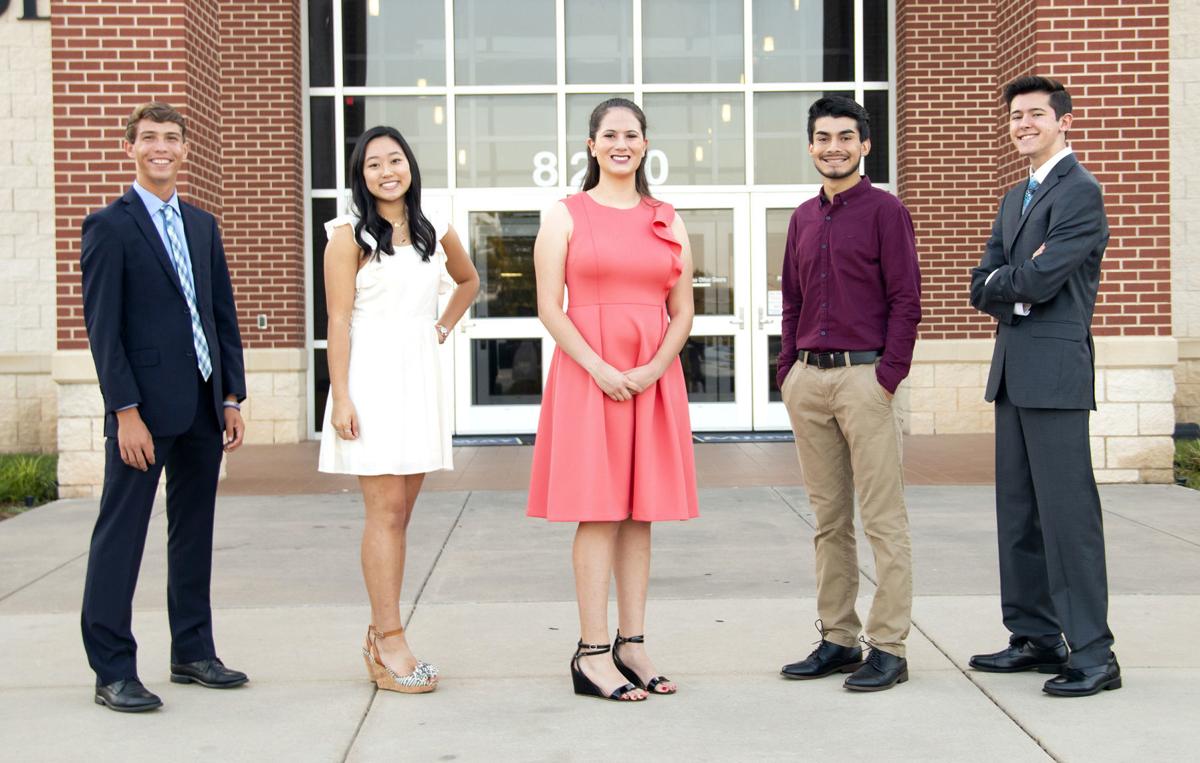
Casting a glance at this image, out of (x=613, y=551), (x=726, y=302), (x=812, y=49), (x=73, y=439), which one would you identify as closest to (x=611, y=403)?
(x=613, y=551)

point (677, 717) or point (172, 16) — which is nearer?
point (677, 717)

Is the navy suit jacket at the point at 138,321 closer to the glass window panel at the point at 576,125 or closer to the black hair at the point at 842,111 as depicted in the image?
the black hair at the point at 842,111

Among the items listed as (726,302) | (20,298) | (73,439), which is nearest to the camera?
(73,439)

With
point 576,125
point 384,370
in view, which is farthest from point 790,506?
point 576,125

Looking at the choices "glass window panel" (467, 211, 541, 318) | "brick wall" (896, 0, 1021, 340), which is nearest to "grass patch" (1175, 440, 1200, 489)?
"brick wall" (896, 0, 1021, 340)

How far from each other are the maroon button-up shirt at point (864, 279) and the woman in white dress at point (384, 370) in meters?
1.37

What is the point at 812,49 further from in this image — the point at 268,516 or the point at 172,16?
the point at 268,516

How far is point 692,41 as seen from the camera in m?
13.3

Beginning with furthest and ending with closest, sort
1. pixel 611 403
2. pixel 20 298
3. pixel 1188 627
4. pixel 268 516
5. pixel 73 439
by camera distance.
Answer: pixel 20 298, pixel 73 439, pixel 268 516, pixel 1188 627, pixel 611 403

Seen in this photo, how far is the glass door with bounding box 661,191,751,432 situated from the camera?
13.2m

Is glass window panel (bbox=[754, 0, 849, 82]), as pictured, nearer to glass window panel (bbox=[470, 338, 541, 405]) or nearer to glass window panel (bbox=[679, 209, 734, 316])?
glass window panel (bbox=[679, 209, 734, 316])

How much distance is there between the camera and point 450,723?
4.23m

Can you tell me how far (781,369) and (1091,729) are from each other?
1.67m

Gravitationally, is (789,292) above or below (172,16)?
below
